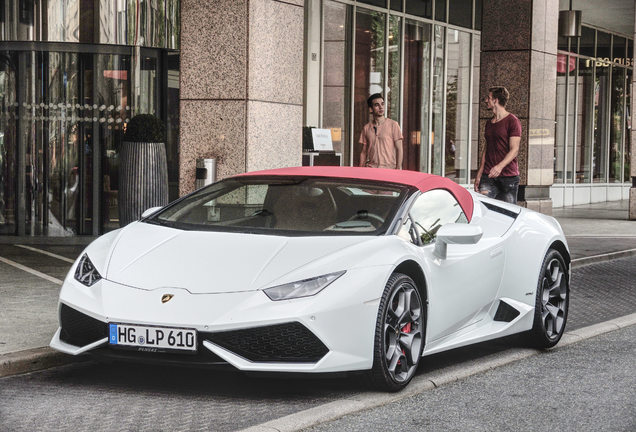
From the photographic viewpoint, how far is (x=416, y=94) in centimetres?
2338

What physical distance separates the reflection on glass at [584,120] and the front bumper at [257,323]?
26806 millimetres

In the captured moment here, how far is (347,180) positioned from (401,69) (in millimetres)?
15930

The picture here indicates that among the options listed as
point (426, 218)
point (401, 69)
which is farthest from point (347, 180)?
point (401, 69)

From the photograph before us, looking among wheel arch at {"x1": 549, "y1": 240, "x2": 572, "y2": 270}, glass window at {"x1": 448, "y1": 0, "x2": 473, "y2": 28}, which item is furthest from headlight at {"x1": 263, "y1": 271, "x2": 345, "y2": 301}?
glass window at {"x1": 448, "y1": 0, "x2": 473, "y2": 28}

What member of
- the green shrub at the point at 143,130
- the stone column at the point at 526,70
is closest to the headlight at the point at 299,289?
the green shrub at the point at 143,130

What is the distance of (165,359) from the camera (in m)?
5.77

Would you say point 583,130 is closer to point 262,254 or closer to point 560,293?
point 560,293

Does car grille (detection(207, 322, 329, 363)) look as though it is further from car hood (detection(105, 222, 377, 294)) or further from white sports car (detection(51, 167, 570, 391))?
car hood (detection(105, 222, 377, 294))

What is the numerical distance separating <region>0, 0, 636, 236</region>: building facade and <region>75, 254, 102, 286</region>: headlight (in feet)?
19.2

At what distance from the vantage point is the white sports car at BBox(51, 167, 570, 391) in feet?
18.8

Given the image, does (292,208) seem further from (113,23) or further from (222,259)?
(113,23)

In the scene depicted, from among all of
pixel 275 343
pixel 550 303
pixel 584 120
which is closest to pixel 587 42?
pixel 584 120

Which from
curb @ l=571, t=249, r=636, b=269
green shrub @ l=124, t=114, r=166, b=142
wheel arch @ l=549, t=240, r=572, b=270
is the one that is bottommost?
curb @ l=571, t=249, r=636, b=269

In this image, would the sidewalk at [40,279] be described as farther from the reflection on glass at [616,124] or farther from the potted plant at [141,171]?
the reflection on glass at [616,124]
